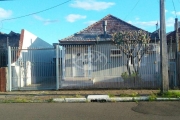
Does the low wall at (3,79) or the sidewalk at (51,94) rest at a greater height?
the low wall at (3,79)

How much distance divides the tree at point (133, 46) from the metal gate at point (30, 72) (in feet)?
14.3

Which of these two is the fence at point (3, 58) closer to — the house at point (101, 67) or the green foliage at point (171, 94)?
the house at point (101, 67)

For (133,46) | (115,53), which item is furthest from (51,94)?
(133,46)

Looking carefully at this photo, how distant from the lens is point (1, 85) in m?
14.0

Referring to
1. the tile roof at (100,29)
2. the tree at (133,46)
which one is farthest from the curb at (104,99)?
the tile roof at (100,29)

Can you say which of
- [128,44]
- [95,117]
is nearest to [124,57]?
[128,44]

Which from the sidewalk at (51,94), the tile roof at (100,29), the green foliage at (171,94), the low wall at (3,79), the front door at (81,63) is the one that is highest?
the tile roof at (100,29)

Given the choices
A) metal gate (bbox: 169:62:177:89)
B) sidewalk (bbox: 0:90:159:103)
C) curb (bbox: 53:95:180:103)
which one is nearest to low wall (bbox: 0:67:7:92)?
sidewalk (bbox: 0:90:159:103)

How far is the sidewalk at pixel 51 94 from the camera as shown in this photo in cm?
1127

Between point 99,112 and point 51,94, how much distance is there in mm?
5125

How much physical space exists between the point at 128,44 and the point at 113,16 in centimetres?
816

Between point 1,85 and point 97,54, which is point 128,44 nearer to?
point 97,54

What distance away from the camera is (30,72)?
14969mm

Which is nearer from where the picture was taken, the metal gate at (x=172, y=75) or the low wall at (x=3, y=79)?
the metal gate at (x=172, y=75)
